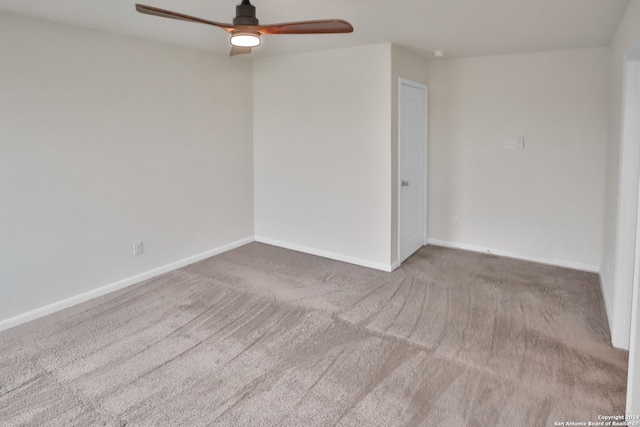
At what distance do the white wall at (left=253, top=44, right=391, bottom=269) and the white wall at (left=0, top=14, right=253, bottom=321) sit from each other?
1.51ft

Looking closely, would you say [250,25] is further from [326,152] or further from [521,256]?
[521,256]

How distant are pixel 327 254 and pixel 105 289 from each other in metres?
2.30

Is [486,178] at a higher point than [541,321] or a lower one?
higher

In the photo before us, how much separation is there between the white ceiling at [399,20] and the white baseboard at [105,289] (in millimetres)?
2227

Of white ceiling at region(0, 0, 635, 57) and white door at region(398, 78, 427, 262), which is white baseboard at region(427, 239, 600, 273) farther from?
white ceiling at region(0, 0, 635, 57)

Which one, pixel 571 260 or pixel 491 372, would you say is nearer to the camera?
pixel 491 372

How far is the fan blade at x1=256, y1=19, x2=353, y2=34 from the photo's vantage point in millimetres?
2107

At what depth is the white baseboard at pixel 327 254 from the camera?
424 centimetres

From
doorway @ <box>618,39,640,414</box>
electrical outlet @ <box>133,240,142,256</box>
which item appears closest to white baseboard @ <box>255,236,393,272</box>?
electrical outlet @ <box>133,240,142,256</box>

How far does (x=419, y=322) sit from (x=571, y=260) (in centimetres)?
224

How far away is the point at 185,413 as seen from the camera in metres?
2.09

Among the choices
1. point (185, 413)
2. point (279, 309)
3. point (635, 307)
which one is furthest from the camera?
point (279, 309)

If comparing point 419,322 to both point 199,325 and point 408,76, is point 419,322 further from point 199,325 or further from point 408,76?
point 408,76

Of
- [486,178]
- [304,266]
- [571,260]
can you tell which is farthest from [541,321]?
[304,266]
